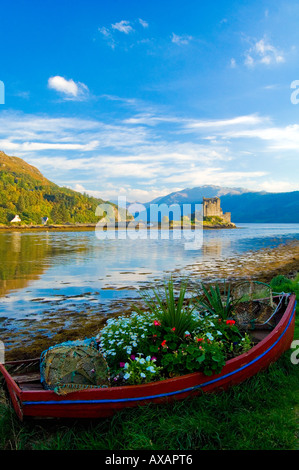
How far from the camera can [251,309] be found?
8.12 meters

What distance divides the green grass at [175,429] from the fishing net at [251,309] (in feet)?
7.85

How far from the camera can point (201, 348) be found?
17.9ft

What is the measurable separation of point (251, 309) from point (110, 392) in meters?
4.60

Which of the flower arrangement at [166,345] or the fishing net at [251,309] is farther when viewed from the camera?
the fishing net at [251,309]

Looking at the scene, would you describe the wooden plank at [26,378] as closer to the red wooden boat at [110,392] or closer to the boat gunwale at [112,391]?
the red wooden boat at [110,392]

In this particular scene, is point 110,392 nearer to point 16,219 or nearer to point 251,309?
point 251,309

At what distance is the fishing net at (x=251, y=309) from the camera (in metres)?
7.73

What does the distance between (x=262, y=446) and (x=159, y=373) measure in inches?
68.7

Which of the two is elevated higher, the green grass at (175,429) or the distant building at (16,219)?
the distant building at (16,219)

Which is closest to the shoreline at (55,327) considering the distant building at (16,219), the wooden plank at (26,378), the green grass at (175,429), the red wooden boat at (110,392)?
the wooden plank at (26,378)

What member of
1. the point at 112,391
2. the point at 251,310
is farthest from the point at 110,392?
the point at 251,310

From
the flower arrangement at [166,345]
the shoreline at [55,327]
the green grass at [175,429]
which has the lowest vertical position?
the shoreline at [55,327]

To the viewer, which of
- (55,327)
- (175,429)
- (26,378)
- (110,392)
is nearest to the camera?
(175,429)
